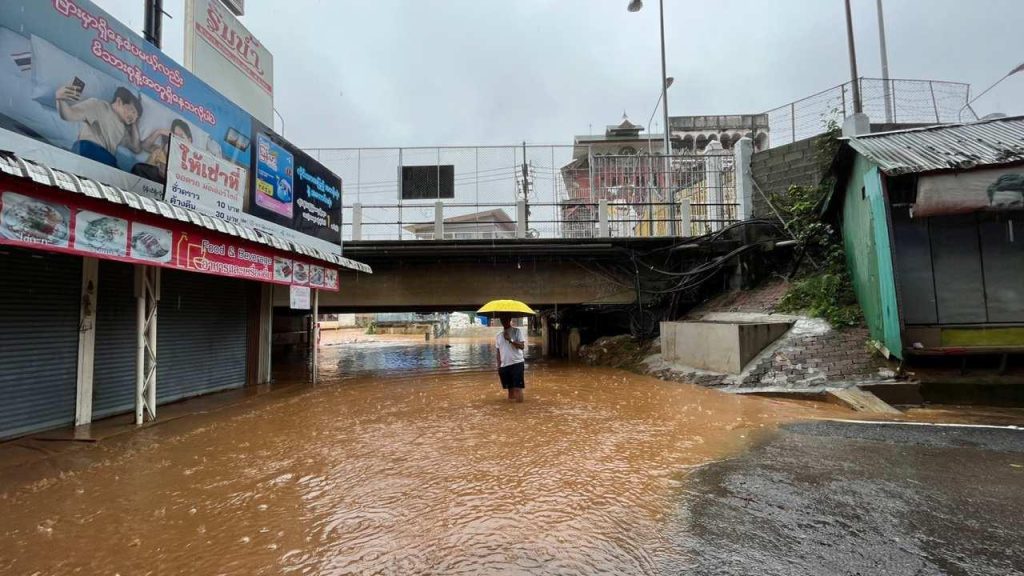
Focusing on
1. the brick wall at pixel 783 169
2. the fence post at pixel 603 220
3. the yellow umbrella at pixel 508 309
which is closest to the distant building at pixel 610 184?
the fence post at pixel 603 220

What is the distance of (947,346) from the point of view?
785cm

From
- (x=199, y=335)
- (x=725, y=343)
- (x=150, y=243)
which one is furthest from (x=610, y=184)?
(x=150, y=243)

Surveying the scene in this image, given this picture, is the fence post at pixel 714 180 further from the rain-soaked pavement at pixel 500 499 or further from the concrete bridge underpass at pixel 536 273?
the rain-soaked pavement at pixel 500 499

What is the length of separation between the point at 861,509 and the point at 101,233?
27.2 ft

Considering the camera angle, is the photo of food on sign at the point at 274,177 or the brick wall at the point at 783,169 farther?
the brick wall at the point at 783,169

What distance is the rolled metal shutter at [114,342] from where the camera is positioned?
7.23 m

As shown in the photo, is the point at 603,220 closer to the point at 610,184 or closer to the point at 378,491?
the point at 610,184

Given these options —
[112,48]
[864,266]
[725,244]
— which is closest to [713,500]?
[864,266]

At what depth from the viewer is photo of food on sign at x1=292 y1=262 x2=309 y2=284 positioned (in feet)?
32.6

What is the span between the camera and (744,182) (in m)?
14.6

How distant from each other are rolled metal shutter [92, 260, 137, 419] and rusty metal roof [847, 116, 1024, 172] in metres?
12.8

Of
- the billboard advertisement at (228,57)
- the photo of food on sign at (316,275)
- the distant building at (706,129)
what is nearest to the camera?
the billboard advertisement at (228,57)

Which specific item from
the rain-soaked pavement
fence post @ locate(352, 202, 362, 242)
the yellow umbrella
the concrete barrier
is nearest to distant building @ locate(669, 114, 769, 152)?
the concrete barrier

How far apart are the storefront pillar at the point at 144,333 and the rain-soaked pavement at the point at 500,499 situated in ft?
1.82
